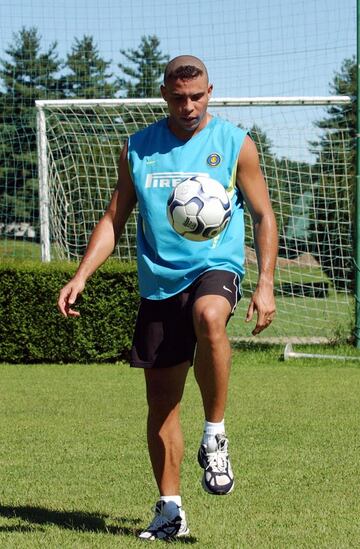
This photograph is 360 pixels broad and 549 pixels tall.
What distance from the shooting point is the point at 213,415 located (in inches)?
203

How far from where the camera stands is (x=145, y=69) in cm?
3388

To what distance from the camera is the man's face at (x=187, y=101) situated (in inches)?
202

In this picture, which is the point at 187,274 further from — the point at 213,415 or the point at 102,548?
the point at 102,548

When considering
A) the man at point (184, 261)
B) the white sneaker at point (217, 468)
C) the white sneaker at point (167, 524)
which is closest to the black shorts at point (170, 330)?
the man at point (184, 261)

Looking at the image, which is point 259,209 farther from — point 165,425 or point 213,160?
point 165,425

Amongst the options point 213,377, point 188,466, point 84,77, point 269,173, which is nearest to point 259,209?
point 213,377

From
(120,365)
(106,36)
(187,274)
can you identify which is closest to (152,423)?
(187,274)

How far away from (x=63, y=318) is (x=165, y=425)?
32.9ft

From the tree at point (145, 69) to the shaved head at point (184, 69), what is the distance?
1711cm

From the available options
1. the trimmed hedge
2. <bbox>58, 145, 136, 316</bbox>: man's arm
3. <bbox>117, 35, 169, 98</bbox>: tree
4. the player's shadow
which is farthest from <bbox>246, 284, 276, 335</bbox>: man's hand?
<bbox>117, 35, 169, 98</bbox>: tree

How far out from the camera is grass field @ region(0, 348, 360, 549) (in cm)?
540

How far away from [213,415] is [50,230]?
1281cm

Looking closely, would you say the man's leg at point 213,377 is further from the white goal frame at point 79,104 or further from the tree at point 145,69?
the tree at point 145,69

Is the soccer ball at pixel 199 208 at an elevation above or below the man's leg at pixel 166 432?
above
